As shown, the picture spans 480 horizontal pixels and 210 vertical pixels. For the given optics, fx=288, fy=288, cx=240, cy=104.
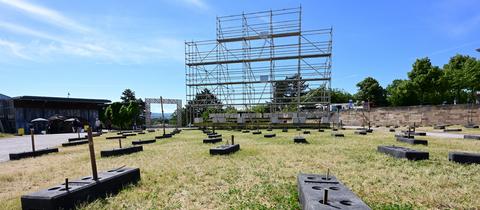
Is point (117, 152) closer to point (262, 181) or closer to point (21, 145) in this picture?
point (262, 181)

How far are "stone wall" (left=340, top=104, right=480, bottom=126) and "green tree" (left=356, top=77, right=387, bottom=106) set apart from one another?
2939 cm

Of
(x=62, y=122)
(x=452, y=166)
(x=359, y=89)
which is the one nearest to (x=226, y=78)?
(x=62, y=122)

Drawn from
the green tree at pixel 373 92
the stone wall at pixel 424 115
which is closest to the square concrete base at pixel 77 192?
the stone wall at pixel 424 115

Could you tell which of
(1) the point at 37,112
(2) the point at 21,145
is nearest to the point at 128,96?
(1) the point at 37,112

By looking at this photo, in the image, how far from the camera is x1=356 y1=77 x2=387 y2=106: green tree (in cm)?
6053

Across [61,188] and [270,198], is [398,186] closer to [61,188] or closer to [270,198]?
[270,198]

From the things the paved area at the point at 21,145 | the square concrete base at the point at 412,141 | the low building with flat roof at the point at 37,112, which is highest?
the low building with flat roof at the point at 37,112

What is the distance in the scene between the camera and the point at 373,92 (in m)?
60.8

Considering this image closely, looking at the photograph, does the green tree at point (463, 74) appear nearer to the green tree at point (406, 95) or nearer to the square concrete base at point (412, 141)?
the green tree at point (406, 95)

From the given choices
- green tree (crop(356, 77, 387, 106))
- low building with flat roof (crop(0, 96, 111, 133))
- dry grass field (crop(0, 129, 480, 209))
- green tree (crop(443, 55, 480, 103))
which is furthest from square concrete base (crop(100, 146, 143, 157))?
green tree (crop(356, 77, 387, 106))

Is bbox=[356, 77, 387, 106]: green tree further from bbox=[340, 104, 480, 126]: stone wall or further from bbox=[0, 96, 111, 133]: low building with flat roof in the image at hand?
bbox=[0, 96, 111, 133]: low building with flat roof

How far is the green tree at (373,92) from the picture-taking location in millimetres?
60531

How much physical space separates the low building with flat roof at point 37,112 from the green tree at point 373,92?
52.6 meters

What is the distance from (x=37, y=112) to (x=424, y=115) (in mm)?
46355
